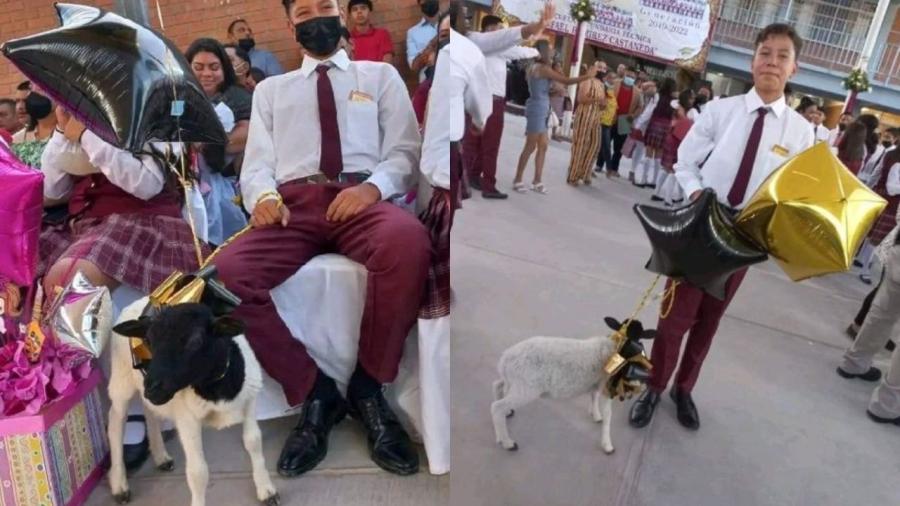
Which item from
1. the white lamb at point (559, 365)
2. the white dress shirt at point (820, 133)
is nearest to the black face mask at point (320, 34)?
the white lamb at point (559, 365)

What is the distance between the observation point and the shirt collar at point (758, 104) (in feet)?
1.93

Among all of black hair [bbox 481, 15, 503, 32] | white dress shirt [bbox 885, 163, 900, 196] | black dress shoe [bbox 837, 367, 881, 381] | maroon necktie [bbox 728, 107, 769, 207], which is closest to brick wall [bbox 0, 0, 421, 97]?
black hair [bbox 481, 15, 503, 32]

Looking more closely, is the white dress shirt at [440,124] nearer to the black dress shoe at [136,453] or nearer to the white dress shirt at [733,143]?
the white dress shirt at [733,143]

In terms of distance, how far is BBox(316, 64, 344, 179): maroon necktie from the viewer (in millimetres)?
928

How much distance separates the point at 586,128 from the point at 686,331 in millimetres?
302

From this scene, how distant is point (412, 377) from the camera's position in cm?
112

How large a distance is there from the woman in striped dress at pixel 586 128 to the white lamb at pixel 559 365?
7.9 inches

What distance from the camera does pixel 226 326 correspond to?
811 millimetres

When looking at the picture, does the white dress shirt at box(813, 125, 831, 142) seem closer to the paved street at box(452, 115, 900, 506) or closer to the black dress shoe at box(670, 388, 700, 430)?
the paved street at box(452, 115, 900, 506)

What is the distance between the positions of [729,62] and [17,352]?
1.26 m

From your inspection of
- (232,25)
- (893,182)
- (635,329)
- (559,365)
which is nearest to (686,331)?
(635,329)

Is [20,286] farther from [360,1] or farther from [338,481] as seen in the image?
[360,1]

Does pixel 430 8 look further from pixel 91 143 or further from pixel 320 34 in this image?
pixel 91 143

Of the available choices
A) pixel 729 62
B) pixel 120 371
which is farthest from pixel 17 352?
pixel 729 62
